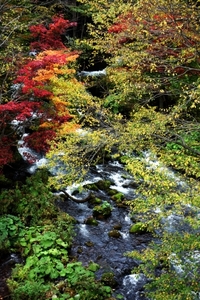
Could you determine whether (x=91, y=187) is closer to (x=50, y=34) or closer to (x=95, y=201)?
(x=95, y=201)

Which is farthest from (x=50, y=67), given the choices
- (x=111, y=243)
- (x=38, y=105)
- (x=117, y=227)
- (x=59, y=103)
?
(x=111, y=243)

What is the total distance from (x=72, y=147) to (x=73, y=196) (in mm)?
4494

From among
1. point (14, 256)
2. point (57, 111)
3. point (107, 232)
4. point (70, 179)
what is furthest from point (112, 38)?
point (14, 256)

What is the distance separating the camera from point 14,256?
27.3ft

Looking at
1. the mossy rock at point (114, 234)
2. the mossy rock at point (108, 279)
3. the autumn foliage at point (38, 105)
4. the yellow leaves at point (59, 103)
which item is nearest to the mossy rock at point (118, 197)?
the mossy rock at point (114, 234)

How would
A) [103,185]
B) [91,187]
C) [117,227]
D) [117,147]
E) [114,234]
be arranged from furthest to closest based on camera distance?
[103,185] < [91,187] < [117,227] < [114,234] < [117,147]

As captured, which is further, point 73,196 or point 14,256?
point 73,196

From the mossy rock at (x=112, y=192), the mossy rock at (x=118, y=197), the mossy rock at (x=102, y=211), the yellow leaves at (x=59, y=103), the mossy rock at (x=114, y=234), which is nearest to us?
the yellow leaves at (x=59, y=103)

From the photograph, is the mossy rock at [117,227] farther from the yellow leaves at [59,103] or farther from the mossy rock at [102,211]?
the yellow leaves at [59,103]

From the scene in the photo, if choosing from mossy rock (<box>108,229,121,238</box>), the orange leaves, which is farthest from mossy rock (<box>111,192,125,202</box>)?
the orange leaves

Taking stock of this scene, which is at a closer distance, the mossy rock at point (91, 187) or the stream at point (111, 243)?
the stream at point (111, 243)

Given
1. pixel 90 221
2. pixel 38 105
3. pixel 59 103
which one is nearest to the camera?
pixel 38 105

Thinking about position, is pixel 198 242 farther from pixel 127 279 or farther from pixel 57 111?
pixel 57 111

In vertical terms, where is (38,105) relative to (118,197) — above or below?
above
